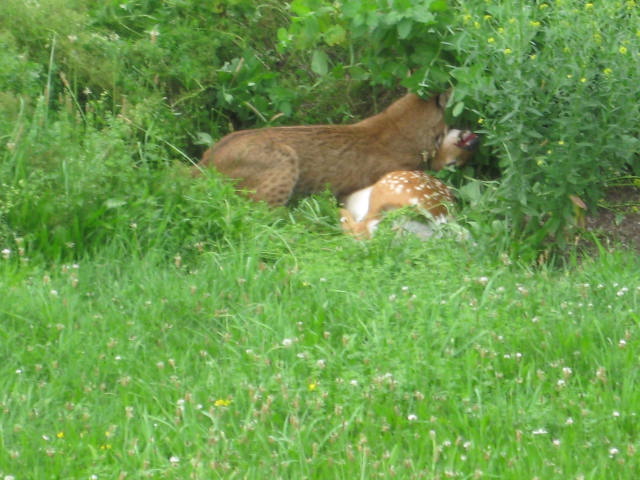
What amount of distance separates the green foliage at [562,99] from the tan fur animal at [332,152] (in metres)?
1.76

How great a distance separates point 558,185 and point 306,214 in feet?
6.27

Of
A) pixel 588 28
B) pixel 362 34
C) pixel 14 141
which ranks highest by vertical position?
pixel 588 28

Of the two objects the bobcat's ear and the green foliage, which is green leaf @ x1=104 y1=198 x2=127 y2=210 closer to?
the green foliage

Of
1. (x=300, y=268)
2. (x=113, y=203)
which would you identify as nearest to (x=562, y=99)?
(x=300, y=268)

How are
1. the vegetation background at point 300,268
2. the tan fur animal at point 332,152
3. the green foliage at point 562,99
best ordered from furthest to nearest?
the tan fur animal at point 332,152 → the green foliage at point 562,99 → the vegetation background at point 300,268

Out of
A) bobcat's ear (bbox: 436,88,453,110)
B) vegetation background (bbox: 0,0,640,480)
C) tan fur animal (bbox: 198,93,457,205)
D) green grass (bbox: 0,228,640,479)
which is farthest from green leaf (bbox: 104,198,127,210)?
bobcat's ear (bbox: 436,88,453,110)

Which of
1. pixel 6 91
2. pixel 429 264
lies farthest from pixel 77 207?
pixel 429 264

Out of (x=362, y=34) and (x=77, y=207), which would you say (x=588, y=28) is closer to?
(x=362, y=34)

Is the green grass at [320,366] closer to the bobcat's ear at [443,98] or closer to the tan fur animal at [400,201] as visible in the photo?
the tan fur animal at [400,201]

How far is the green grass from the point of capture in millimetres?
4340

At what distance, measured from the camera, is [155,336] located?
18.1ft

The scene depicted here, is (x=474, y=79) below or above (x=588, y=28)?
below

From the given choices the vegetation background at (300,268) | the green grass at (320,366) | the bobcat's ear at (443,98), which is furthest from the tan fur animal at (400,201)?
the green grass at (320,366)

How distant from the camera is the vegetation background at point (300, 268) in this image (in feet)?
14.7
